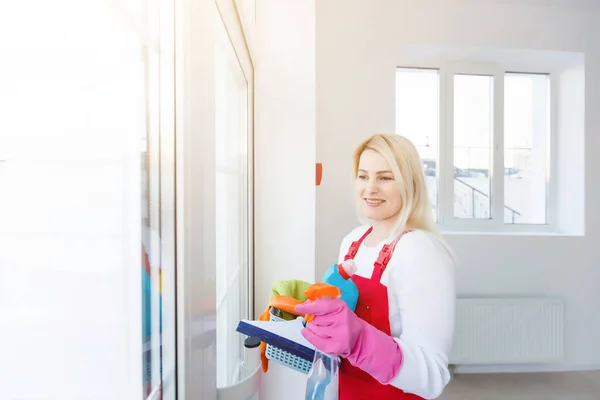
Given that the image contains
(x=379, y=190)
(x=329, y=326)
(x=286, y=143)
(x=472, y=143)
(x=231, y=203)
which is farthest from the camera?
(x=472, y=143)

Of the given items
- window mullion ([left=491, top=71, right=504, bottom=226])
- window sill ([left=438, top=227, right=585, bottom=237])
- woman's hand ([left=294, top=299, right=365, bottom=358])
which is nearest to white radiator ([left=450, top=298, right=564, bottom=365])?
window sill ([left=438, top=227, right=585, bottom=237])

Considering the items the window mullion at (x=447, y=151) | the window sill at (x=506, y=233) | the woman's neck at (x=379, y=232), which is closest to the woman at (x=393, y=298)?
the woman's neck at (x=379, y=232)

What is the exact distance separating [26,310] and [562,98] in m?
3.60

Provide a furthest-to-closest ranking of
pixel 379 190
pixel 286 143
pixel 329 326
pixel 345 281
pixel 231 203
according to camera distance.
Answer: pixel 286 143 → pixel 231 203 → pixel 379 190 → pixel 345 281 → pixel 329 326

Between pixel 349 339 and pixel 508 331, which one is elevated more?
pixel 349 339

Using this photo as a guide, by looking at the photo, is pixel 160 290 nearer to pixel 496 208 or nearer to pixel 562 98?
pixel 496 208

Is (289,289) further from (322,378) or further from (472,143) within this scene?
(472,143)

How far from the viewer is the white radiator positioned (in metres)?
2.66

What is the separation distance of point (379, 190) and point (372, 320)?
1.18 ft

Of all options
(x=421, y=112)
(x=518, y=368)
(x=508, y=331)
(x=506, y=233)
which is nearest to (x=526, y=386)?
(x=518, y=368)

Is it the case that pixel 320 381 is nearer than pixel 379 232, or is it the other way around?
pixel 320 381

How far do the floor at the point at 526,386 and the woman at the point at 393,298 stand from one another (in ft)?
5.95

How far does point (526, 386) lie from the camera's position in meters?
2.59

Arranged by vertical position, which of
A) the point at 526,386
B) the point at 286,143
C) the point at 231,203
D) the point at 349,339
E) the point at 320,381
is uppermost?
the point at 286,143
